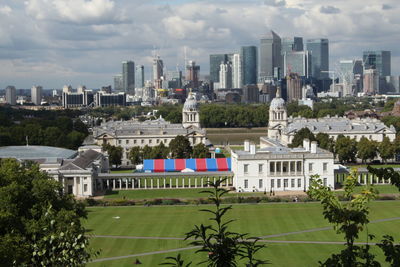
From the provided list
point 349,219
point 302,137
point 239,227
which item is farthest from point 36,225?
point 302,137

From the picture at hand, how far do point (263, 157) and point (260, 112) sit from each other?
11886 centimetres

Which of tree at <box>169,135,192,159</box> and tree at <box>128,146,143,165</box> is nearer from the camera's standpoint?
tree at <box>169,135,192,159</box>

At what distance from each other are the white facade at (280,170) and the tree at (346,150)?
23.5 meters

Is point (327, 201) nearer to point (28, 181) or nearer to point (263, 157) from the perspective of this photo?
point (28, 181)

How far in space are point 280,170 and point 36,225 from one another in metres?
47.9

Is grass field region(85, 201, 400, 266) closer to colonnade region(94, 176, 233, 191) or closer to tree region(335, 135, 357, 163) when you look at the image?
colonnade region(94, 176, 233, 191)

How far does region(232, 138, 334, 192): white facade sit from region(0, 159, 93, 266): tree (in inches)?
1321

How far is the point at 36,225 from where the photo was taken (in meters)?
35.8

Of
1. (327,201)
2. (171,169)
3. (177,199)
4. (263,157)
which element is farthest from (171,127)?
(327,201)

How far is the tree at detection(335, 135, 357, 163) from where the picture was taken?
102625mm

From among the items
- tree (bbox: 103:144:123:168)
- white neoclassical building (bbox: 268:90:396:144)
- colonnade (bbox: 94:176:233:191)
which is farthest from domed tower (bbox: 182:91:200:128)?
colonnade (bbox: 94:176:233:191)

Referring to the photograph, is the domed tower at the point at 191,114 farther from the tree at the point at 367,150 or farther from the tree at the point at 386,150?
the tree at the point at 386,150

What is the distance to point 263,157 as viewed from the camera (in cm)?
7981

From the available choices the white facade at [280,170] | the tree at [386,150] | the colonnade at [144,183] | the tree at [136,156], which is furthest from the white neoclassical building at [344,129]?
the colonnade at [144,183]
